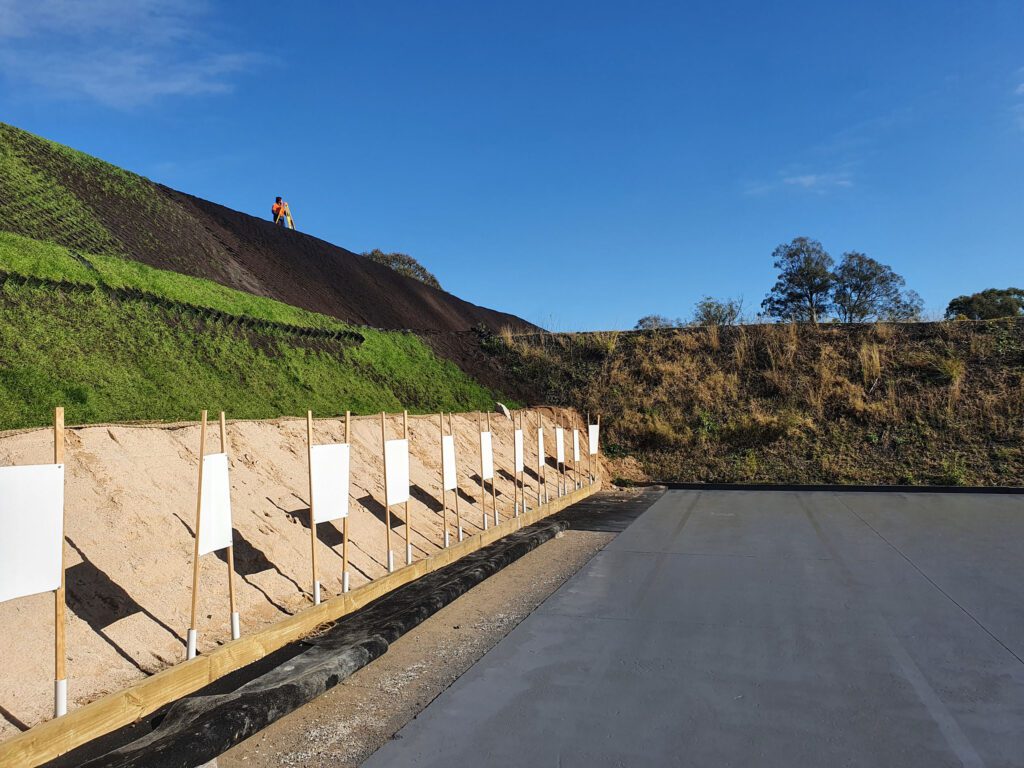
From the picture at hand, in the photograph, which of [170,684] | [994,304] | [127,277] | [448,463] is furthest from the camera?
[994,304]

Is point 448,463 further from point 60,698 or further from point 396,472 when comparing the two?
point 60,698

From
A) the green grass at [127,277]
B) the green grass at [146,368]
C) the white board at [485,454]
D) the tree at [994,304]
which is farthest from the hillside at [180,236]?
the tree at [994,304]

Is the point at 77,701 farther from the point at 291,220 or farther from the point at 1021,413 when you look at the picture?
the point at 291,220

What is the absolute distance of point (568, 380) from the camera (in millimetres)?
27047

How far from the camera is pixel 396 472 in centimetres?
830

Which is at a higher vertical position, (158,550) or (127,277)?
(127,277)

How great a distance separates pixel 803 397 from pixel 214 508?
21.9m

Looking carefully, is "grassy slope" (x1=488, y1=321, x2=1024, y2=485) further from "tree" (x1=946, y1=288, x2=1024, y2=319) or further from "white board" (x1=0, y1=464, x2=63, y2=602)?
"tree" (x1=946, y1=288, x2=1024, y2=319)

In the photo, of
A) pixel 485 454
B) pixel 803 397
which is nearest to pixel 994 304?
pixel 803 397

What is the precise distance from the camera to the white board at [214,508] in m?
5.46

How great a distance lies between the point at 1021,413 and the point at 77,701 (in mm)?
24546

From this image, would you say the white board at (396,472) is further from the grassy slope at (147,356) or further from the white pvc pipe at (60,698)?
the white pvc pipe at (60,698)

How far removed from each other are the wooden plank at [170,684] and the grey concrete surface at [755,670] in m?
1.69

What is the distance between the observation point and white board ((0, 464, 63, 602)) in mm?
3875
